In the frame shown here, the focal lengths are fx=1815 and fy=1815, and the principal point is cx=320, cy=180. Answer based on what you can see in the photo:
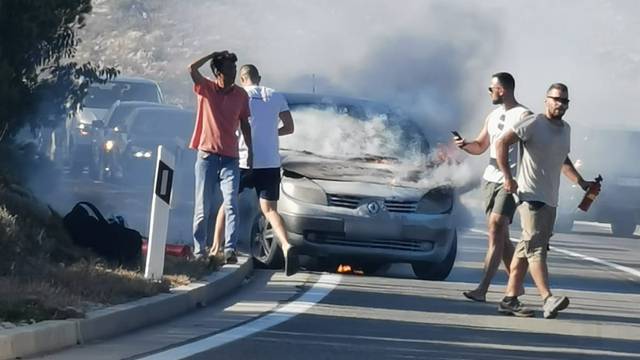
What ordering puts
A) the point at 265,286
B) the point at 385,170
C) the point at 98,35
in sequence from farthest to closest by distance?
the point at 98,35 < the point at 385,170 < the point at 265,286

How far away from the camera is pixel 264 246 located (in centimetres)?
1694

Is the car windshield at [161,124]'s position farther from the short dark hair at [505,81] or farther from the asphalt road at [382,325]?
the short dark hair at [505,81]

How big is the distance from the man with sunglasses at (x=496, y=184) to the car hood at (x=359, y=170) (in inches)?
67.9

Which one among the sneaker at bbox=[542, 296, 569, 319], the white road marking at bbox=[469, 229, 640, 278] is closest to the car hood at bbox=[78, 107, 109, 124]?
the white road marking at bbox=[469, 229, 640, 278]

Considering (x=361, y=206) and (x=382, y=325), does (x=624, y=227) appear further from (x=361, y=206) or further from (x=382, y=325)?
(x=382, y=325)

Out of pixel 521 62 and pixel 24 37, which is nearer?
pixel 24 37

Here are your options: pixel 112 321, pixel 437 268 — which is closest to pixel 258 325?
pixel 112 321

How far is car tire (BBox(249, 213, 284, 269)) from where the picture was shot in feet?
54.9

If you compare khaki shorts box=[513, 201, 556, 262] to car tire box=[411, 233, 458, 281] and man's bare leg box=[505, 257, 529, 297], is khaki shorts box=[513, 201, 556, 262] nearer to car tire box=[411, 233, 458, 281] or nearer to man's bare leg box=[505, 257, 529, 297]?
man's bare leg box=[505, 257, 529, 297]

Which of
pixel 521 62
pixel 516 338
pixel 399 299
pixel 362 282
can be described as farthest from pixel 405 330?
pixel 521 62

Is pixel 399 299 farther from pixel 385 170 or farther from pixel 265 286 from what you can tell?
pixel 385 170

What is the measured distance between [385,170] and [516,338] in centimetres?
472

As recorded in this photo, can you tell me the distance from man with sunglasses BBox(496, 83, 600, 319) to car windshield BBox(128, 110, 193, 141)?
40.4 feet

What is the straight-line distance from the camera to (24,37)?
50.8ft
